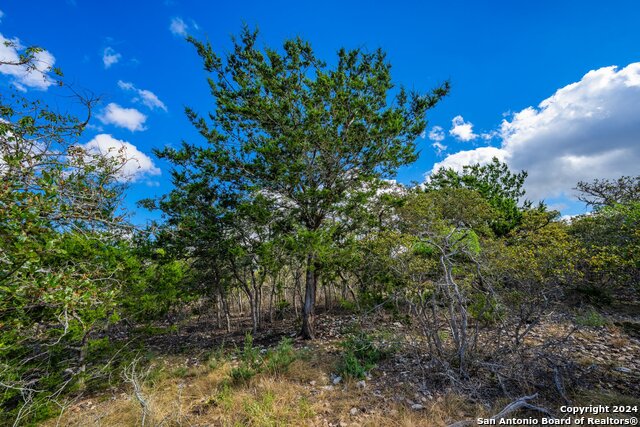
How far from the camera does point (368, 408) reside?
4418mm

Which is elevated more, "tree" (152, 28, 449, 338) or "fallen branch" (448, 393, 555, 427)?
"tree" (152, 28, 449, 338)

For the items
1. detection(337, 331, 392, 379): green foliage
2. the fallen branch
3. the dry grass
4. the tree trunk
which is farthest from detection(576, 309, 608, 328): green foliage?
the tree trunk

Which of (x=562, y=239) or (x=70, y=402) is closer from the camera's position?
(x=70, y=402)

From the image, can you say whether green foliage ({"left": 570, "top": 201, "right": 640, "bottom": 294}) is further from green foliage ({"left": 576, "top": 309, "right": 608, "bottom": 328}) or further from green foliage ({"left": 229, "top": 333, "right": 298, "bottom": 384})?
green foliage ({"left": 229, "top": 333, "right": 298, "bottom": 384})

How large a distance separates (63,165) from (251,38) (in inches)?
282

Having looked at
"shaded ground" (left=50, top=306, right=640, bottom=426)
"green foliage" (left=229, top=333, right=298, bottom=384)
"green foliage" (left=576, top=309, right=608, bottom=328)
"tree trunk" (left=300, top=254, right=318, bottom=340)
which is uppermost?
"tree trunk" (left=300, top=254, right=318, bottom=340)

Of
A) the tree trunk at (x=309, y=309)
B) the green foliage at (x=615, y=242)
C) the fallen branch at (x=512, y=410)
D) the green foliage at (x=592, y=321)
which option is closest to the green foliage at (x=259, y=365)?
the tree trunk at (x=309, y=309)

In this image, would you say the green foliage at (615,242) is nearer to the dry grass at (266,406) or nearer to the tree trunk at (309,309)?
the dry grass at (266,406)

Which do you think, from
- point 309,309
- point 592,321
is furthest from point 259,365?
point 592,321

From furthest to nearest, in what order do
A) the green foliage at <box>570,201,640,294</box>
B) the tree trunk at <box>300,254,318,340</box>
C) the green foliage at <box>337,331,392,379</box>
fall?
the tree trunk at <box>300,254,318,340</box>, the green foliage at <box>570,201,640,294</box>, the green foliage at <box>337,331,392,379</box>

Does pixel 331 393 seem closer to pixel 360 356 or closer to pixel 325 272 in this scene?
pixel 360 356

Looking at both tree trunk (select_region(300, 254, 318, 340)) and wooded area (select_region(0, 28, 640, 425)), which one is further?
tree trunk (select_region(300, 254, 318, 340))

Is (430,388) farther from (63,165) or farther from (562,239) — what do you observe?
(63,165)

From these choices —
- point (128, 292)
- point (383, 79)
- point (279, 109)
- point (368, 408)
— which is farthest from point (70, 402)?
point (383, 79)
